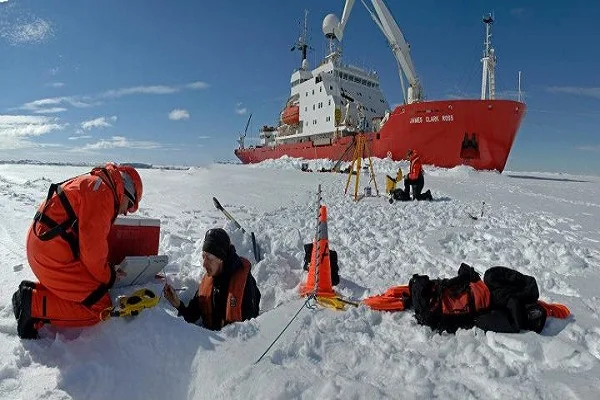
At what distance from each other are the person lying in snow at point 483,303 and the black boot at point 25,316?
95.7 inches

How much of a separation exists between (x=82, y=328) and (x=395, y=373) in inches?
69.4

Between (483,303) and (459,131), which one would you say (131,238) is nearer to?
(483,303)

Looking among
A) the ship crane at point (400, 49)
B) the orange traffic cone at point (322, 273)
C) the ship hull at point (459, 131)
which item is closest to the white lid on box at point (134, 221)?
the orange traffic cone at point (322, 273)

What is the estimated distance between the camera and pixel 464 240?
18.4ft

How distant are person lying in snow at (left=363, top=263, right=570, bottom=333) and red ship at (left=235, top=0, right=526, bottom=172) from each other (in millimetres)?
14394

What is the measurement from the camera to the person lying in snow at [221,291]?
2.87 meters

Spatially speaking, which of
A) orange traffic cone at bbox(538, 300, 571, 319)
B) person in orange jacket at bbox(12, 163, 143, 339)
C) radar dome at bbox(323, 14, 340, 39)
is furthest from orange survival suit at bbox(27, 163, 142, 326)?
radar dome at bbox(323, 14, 340, 39)

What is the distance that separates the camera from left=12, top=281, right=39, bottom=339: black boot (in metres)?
2.11

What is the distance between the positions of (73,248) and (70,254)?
1.4 inches

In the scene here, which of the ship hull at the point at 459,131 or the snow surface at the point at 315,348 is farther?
the ship hull at the point at 459,131

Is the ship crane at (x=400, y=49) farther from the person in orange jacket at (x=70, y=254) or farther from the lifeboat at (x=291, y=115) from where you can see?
the person in orange jacket at (x=70, y=254)

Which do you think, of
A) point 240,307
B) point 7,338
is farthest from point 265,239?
point 7,338

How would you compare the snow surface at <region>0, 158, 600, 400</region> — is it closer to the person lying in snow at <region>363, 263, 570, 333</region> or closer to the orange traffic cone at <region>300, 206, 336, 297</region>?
the person lying in snow at <region>363, 263, 570, 333</region>

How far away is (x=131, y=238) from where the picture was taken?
3.03 meters
